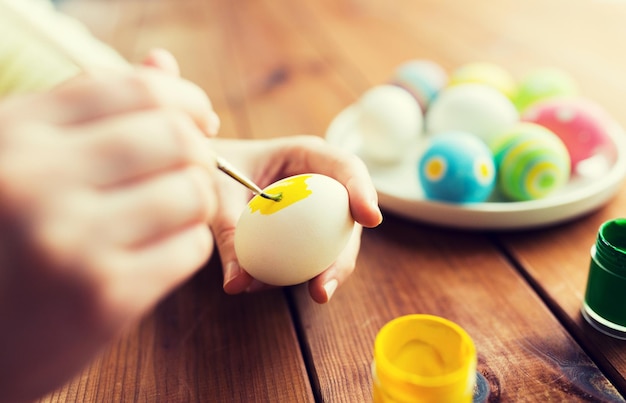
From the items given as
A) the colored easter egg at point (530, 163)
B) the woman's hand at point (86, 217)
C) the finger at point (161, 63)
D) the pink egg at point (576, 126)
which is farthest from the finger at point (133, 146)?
the pink egg at point (576, 126)

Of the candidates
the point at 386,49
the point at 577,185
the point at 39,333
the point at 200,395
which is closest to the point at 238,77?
the point at 386,49

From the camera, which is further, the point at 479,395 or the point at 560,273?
the point at 560,273

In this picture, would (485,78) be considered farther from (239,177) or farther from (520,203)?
Result: (239,177)

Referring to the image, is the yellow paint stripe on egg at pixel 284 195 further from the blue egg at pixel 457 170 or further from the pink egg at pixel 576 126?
the pink egg at pixel 576 126

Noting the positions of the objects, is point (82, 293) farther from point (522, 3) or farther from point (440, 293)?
point (522, 3)

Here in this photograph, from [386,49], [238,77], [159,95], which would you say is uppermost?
[159,95]

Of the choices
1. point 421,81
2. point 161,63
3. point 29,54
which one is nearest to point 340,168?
point 161,63

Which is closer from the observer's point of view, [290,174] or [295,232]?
[295,232]

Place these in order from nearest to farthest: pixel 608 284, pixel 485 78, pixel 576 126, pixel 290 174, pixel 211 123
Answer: pixel 211 123 → pixel 608 284 → pixel 290 174 → pixel 576 126 → pixel 485 78
